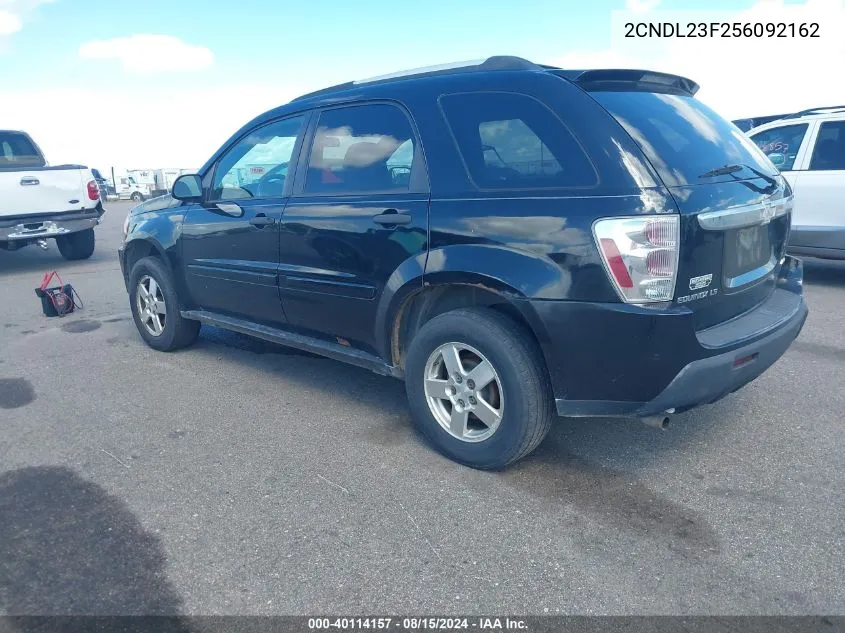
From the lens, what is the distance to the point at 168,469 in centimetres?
352

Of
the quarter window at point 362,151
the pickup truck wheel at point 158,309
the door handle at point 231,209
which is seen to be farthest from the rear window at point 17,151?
the quarter window at point 362,151

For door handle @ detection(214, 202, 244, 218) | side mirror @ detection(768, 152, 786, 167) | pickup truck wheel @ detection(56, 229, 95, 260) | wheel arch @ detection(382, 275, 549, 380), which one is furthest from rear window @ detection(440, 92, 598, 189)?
pickup truck wheel @ detection(56, 229, 95, 260)

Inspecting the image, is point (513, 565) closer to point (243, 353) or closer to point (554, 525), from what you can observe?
point (554, 525)

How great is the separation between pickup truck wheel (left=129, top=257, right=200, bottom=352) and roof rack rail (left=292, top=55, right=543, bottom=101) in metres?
1.90

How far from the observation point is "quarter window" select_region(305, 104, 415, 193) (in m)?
3.66

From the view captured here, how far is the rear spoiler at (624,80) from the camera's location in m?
3.20

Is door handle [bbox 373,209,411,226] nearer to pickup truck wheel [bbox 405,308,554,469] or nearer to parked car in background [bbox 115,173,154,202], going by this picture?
pickup truck wheel [bbox 405,308,554,469]

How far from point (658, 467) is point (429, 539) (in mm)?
1273

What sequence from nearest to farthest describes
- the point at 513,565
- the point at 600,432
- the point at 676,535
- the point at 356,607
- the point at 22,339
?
the point at 356,607
the point at 513,565
the point at 676,535
the point at 600,432
the point at 22,339

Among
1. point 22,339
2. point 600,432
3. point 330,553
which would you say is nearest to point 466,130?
point 600,432

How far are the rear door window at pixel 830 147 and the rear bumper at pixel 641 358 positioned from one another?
5427 millimetres

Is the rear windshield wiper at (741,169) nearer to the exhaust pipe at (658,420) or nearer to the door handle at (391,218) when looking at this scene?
the exhaust pipe at (658,420)

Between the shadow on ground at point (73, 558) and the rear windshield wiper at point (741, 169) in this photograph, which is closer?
the shadow on ground at point (73, 558)

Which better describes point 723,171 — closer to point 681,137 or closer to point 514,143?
point 681,137
